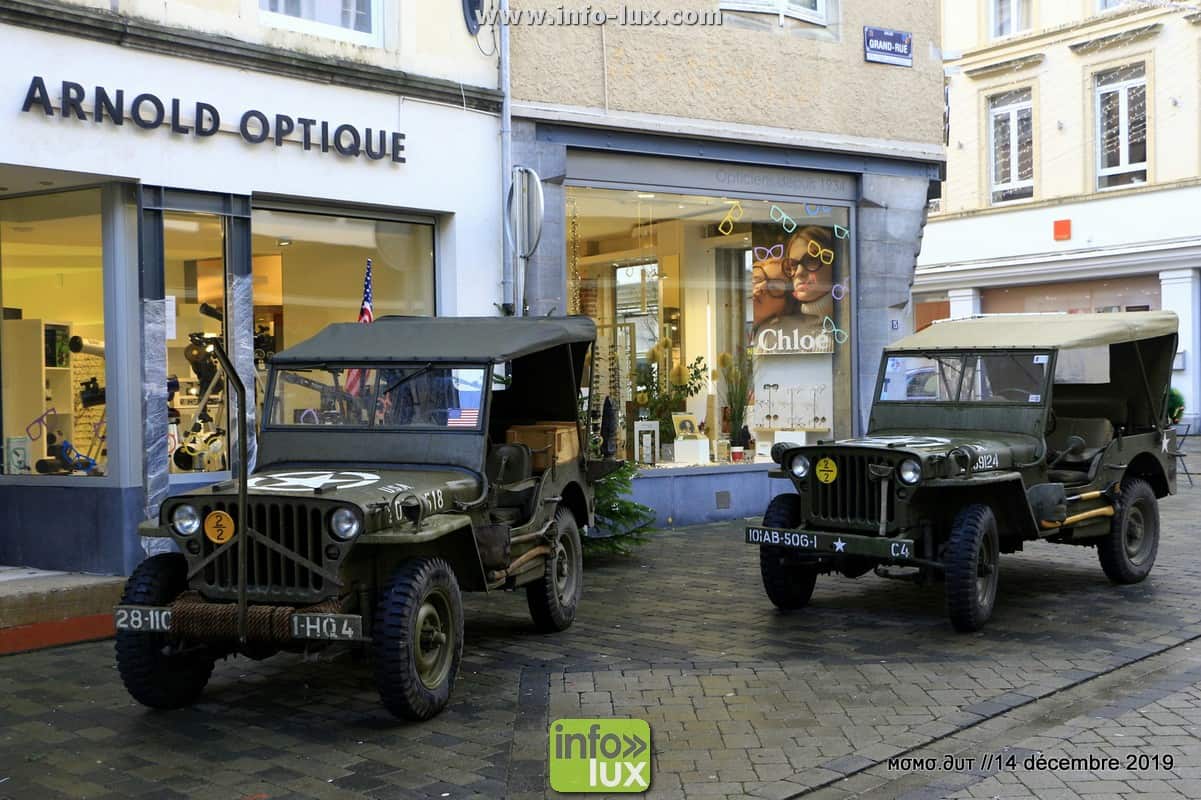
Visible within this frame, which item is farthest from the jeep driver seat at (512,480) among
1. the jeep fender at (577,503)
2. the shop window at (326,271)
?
the shop window at (326,271)

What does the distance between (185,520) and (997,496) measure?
5.20 meters

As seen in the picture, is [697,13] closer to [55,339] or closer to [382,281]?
[382,281]

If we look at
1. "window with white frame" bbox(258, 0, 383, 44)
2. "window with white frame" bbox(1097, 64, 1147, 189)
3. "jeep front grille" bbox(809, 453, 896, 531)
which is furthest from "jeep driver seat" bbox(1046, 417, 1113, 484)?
"window with white frame" bbox(1097, 64, 1147, 189)

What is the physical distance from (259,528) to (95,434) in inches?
163

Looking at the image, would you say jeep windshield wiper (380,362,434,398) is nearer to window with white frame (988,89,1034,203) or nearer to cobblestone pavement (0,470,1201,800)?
cobblestone pavement (0,470,1201,800)

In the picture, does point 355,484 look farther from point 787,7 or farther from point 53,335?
point 787,7

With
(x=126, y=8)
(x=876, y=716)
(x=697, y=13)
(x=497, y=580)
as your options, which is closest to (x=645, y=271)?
(x=697, y=13)

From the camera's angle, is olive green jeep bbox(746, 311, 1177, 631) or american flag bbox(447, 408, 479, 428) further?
olive green jeep bbox(746, 311, 1177, 631)

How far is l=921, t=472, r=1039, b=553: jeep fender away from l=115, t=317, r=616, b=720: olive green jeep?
226 cm

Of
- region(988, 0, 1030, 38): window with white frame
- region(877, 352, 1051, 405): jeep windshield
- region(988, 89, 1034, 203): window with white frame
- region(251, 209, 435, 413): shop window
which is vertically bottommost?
region(877, 352, 1051, 405): jeep windshield

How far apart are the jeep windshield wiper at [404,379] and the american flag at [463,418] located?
0.99 ft

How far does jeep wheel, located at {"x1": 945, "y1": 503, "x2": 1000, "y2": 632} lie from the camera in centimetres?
747

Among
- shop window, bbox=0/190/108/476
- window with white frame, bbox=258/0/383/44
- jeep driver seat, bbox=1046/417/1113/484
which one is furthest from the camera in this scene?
window with white frame, bbox=258/0/383/44

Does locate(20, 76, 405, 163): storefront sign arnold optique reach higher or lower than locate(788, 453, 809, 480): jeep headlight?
higher
